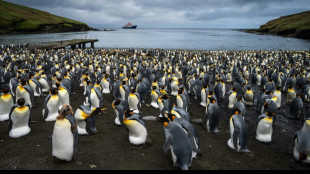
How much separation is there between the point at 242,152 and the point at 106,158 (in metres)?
3.46

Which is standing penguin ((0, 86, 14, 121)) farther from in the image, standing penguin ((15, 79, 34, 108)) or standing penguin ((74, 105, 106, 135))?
standing penguin ((74, 105, 106, 135))

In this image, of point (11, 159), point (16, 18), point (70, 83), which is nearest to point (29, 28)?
point (16, 18)

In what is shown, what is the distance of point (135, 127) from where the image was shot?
4.86 metres

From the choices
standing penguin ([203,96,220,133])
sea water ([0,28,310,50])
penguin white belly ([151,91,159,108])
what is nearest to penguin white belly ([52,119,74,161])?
standing penguin ([203,96,220,133])

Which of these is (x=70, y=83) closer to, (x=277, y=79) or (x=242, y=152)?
(x=242, y=152)

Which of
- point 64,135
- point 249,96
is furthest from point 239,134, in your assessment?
point 249,96

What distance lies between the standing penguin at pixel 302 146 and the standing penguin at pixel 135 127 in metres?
3.66

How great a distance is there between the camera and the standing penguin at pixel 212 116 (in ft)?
20.2

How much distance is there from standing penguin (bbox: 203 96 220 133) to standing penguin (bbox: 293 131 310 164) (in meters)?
2.07

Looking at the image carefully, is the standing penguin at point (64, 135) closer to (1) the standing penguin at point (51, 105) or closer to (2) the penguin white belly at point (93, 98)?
(1) the standing penguin at point (51, 105)

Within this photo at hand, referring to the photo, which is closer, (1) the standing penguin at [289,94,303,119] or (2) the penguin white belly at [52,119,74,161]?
(2) the penguin white belly at [52,119,74,161]

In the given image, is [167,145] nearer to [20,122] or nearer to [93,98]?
[20,122]

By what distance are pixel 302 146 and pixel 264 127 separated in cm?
119

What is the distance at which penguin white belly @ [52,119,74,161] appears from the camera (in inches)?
154
